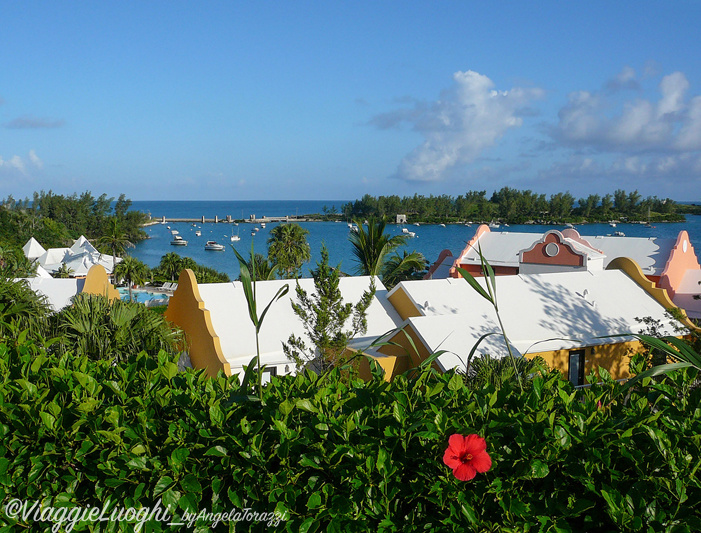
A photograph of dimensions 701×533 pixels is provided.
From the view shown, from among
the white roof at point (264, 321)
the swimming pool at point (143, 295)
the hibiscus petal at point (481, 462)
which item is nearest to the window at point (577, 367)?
the white roof at point (264, 321)

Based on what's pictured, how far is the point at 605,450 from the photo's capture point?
109 inches

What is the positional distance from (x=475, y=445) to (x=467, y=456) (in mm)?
67

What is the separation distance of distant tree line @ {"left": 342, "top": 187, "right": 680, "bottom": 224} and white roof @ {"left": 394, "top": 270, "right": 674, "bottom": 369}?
130772mm

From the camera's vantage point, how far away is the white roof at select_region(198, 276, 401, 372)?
14.6m

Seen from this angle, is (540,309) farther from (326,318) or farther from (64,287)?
(64,287)

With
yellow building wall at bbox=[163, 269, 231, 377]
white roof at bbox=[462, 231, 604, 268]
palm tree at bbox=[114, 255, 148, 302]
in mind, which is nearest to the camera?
yellow building wall at bbox=[163, 269, 231, 377]

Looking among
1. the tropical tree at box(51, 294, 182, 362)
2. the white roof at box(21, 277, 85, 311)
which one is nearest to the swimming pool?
the white roof at box(21, 277, 85, 311)

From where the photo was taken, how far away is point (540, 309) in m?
15.9

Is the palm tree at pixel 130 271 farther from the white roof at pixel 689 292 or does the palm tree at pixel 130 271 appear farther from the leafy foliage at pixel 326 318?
the white roof at pixel 689 292

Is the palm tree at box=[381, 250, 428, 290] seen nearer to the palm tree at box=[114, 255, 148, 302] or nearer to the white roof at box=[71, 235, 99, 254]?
the palm tree at box=[114, 255, 148, 302]

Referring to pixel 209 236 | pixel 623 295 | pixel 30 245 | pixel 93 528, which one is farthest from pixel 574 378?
pixel 209 236

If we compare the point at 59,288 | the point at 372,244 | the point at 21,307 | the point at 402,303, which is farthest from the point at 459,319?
the point at 59,288

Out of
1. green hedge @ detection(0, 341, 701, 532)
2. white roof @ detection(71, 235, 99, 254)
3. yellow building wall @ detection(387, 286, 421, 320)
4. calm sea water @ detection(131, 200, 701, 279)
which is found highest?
green hedge @ detection(0, 341, 701, 532)

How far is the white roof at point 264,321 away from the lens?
1464 cm
